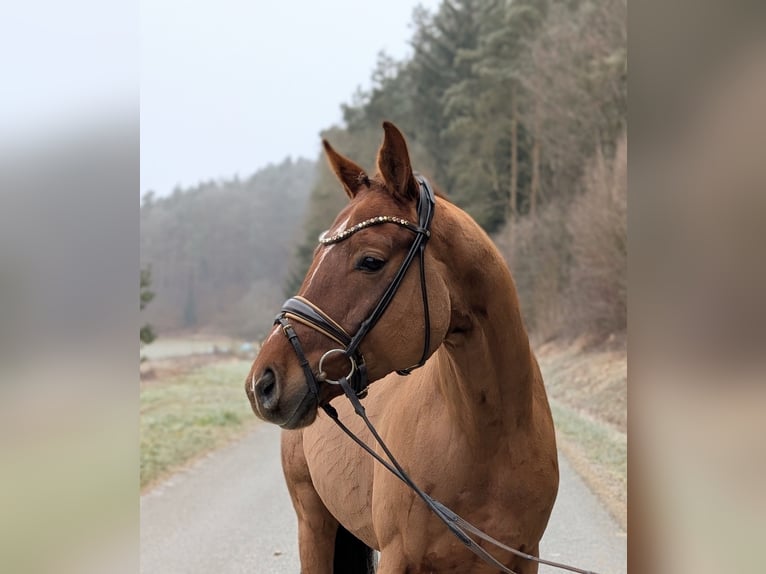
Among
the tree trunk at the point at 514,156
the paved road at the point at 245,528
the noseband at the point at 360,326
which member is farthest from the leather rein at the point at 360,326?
the tree trunk at the point at 514,156

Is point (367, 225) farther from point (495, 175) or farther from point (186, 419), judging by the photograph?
point (495, 175)

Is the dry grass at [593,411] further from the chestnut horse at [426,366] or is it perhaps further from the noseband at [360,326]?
the noseband at [360,326]

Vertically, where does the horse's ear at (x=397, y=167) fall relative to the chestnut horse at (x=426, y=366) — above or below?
above

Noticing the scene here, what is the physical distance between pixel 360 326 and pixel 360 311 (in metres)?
0.05

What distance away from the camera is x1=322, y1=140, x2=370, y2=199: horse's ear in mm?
2342

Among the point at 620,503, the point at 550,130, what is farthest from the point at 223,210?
the point at 620,503

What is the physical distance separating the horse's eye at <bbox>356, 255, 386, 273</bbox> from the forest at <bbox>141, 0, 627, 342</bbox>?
8101 millimetres

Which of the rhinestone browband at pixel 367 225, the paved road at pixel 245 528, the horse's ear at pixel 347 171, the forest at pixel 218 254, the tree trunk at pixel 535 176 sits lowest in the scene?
the forest at pixel 218 254

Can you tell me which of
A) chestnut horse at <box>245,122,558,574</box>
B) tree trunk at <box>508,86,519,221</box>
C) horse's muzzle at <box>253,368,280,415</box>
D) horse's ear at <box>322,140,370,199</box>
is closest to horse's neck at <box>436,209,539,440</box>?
chestnut horse at <box>245,122,558,574</box>

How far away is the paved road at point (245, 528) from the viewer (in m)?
5.95

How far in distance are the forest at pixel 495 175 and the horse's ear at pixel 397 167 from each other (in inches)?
311

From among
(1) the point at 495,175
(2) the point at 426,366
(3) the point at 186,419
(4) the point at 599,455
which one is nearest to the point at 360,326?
(2) the point at 426,366

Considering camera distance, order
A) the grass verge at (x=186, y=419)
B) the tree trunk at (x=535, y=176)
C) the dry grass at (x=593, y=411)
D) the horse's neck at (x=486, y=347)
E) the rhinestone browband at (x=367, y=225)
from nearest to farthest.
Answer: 1. the rhinestone browband at (x=367, y=225)
2. the horse's neck at (x=486, y=347)
3. the dry grass at (x=593, y=411)
4. the grass verge at (x=186, y=419)
5. the tree trunk at (x=535, y=176)

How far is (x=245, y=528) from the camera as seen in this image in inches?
272
